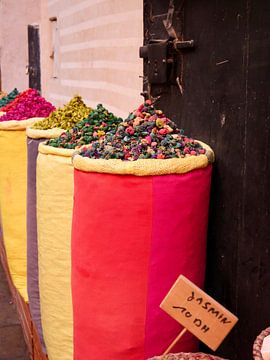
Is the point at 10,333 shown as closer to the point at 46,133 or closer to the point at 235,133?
the point at 46,133

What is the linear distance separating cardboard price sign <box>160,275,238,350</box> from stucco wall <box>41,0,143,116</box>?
64.6 inches

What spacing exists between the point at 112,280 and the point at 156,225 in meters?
0.22

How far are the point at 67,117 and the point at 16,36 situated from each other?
19.3 ft

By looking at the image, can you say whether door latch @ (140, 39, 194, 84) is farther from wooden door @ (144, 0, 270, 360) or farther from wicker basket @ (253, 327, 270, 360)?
wicker basket @ (253, 327, 270, 360)

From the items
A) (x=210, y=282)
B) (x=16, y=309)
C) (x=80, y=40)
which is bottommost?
(x=16, y=309)

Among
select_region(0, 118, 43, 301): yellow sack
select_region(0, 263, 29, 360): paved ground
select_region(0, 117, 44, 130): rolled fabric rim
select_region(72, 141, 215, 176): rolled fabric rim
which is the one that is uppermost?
select_region(72, 141, 215, 176): rolled fabric rim

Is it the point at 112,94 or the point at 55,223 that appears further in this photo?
the point at 112,94

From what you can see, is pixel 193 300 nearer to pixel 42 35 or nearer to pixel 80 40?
pixel 80 40

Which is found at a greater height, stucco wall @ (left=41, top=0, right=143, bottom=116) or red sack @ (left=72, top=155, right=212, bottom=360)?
stucco wall @ (left=41, top=0, right=143, bottom=116)

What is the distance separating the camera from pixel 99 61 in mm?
3809


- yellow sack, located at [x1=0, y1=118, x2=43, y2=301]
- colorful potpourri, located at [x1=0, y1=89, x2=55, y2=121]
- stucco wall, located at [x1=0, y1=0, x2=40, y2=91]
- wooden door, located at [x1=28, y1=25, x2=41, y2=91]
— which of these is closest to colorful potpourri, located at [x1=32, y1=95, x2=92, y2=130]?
yellow sack, located at [x1=0, y1=118, x2=43, y2=301]

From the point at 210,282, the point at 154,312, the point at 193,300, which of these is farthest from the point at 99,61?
the point at 193,300

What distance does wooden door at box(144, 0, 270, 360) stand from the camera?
1818 millimetres

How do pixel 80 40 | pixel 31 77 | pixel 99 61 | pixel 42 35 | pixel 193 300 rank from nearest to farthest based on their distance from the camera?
1. pixel 193 300
2. pixel 99 61
3. pixel 80 40
4. pixel 42 35
5. pixel 31 77
